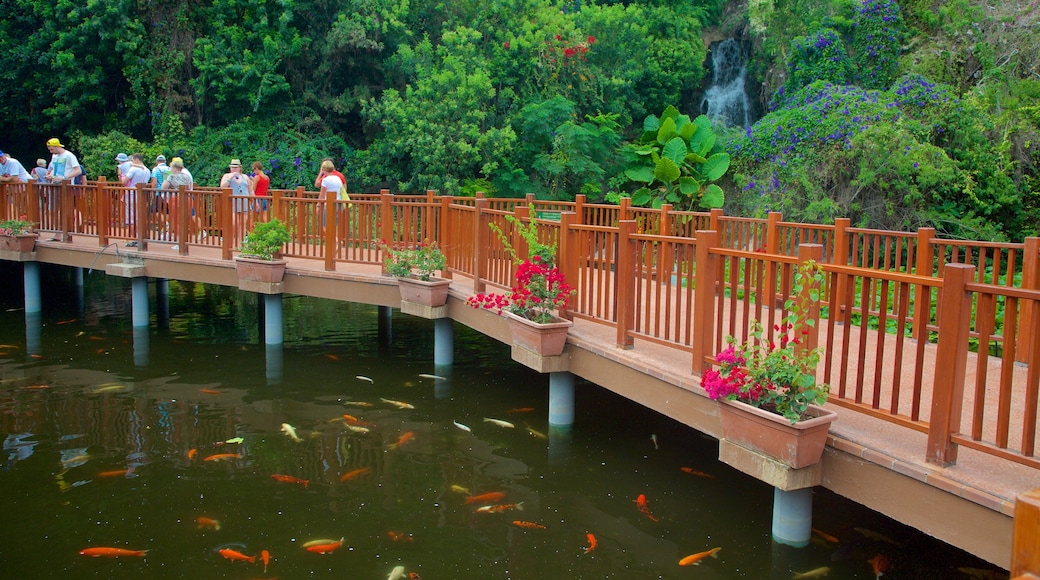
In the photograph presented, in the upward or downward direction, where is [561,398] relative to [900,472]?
downward

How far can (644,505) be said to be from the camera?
24.5 feet

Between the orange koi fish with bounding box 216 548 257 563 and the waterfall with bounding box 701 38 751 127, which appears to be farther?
the waterfall with bounding box 701 38 751 127

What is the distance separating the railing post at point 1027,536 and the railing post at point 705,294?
4347 millimetres

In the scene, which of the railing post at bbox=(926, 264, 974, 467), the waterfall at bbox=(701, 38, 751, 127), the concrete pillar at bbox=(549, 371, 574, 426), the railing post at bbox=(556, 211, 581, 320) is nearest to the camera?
the railing post at bbox=(926, 264, 974, 467)

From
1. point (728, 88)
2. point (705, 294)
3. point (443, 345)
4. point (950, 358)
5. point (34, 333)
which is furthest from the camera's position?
point (728, 88)

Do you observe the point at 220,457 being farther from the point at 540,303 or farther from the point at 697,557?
the point at 697,557

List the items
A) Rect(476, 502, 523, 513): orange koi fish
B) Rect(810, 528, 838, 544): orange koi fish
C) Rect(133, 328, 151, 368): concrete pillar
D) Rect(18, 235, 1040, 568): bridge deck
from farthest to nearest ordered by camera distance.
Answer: Rect(133, 328, 151, 368): concrete pillar
Rect(476, 502, 523, 513): orange koi fish
Rect(810, 528, 838, 544): orange koi fish
Rect(18, 235, 1040, 568): bridge deck

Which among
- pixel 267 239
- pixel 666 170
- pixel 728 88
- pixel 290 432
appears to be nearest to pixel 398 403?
pixel 290 432

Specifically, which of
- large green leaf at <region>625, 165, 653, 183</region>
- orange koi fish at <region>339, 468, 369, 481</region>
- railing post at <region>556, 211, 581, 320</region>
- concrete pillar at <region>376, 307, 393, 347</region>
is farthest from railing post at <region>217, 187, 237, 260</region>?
large green leaf at <region>625, 165, 653, 183</region>

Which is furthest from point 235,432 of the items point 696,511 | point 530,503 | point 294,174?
point 294,174

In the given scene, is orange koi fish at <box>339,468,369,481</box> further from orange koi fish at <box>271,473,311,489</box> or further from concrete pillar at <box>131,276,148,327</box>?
concrete pillar at <box>131,276,148,327</box>

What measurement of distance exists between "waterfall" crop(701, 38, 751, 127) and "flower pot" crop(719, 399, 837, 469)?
884 inches

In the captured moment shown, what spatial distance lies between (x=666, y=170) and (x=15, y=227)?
538 inches

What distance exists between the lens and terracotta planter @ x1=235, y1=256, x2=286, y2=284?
12.5 metres
